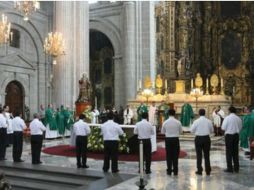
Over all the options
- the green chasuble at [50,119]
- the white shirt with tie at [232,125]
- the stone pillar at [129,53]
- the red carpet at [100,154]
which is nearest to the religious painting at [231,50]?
the stone pillar at [129,53]

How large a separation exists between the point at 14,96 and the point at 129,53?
29.5 feet

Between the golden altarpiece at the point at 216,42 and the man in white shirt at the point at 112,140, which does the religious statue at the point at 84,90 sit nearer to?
the golden altarpiece at the point at 216,42

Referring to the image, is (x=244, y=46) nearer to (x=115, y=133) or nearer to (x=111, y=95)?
(x=111, y=95)

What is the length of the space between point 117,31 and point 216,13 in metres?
7.87

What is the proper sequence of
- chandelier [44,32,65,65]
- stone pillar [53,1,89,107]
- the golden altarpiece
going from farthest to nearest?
1. the golden altarpiece
2. stone pillar [53,1,89,107]
3. chandelier [44,32,65,65]

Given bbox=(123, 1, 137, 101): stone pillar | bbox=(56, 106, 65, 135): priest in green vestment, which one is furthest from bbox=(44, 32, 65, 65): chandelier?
bbox=(123, 1, 137, 101): stone pillar

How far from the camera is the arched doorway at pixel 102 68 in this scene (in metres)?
36.4

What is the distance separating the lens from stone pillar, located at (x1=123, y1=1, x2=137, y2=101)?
28.2 meters

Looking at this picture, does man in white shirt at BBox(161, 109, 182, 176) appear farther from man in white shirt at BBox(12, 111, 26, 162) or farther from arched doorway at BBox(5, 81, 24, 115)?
arched doorway at BBox(5, 81, 24, 115)

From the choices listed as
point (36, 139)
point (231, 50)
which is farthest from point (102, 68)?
point (36, 139)

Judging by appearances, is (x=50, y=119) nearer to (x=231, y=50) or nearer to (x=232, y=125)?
(x=232, y=125)

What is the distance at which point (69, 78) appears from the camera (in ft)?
69.8

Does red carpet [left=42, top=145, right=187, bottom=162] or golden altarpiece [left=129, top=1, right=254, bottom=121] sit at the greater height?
golden altarpiece [left=129, top=1, right=254, bottom=121]

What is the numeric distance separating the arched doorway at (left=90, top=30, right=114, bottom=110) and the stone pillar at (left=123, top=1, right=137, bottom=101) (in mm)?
7583
